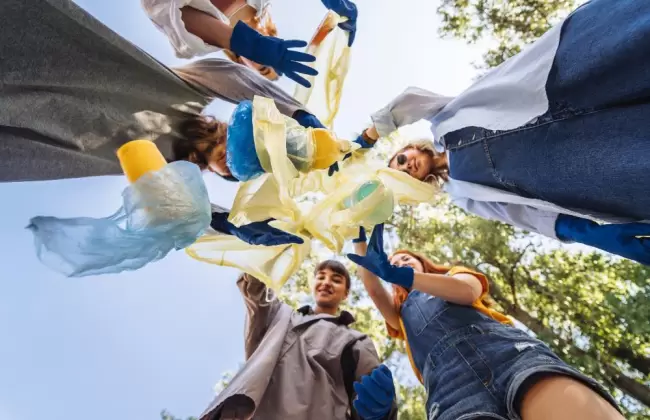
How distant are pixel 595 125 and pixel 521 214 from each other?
0.63 meters

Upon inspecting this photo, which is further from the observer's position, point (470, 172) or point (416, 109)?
point (416, 109)

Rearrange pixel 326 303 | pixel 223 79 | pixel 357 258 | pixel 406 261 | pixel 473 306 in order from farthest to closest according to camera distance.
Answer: pixel 326 303
pixel 406 261
pixel 473 306
pixel 357 258
pixel 223 79

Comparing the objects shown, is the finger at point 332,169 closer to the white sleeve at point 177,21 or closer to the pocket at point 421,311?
the white sleeve at point 177,21

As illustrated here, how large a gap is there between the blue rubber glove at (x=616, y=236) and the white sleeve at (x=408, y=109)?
2.35 ft

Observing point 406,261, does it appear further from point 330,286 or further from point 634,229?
point 634,229

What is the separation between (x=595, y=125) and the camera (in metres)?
1.18

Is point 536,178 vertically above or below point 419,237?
above

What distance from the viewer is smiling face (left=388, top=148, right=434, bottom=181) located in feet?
6.61

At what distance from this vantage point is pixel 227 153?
Answer: 4.17 feet

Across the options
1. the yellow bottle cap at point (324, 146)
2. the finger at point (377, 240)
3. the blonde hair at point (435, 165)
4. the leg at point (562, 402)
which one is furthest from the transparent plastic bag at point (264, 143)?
the leg at point (562, 402)

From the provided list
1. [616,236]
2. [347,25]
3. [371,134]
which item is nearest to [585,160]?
[616,236]

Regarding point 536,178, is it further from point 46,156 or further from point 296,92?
point 46,156

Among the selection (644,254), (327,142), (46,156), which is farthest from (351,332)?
(46,156)

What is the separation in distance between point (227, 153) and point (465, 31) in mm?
3820
